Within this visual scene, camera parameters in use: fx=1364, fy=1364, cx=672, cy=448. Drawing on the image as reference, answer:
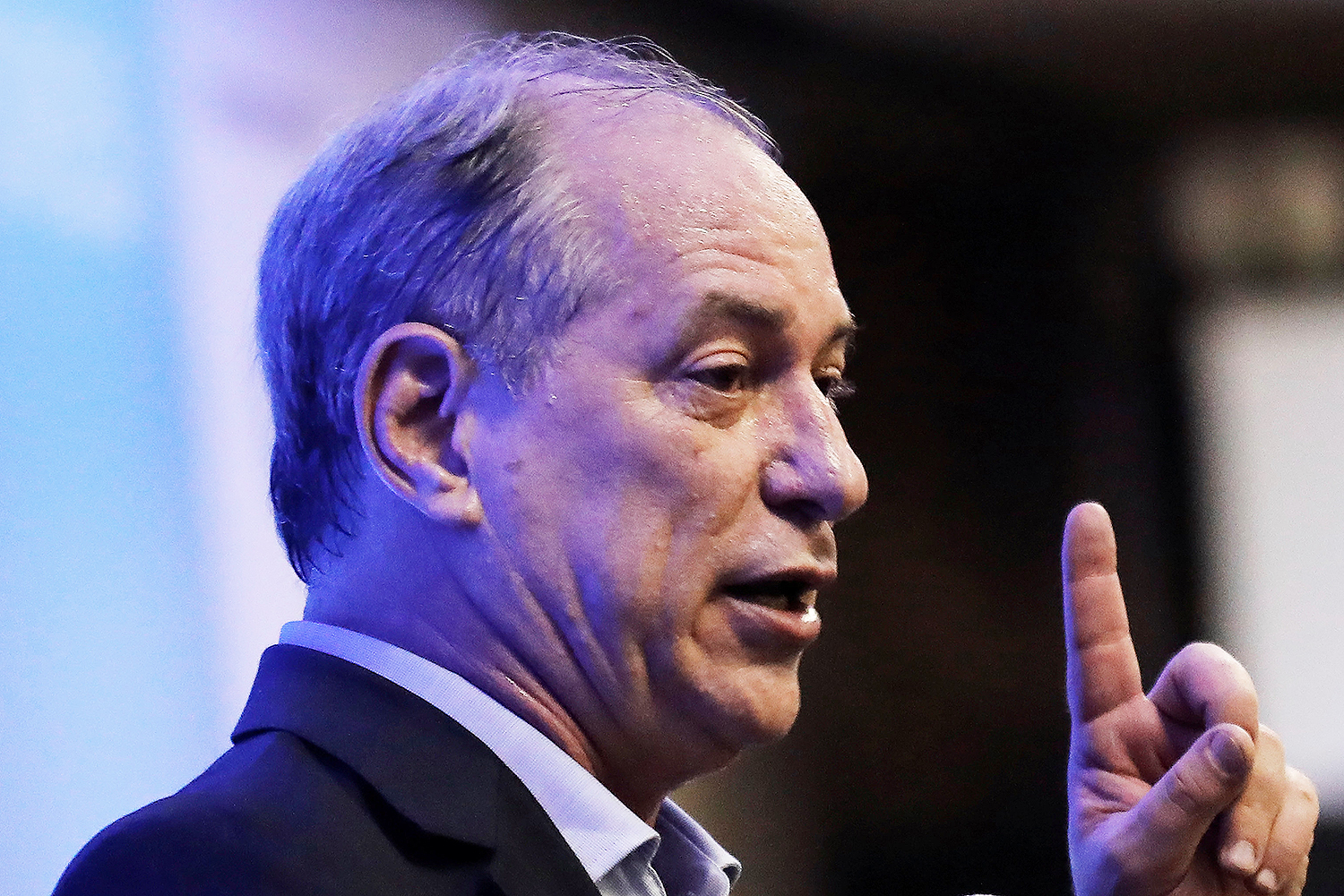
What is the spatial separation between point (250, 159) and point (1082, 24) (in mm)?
1833

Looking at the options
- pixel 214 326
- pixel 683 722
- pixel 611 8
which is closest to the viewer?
pixel 683 722

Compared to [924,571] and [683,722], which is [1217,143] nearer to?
[924,571]

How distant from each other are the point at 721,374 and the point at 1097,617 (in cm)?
47

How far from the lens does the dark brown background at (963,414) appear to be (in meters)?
2.56

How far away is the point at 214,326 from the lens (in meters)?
1.81

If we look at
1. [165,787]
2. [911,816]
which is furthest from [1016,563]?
[165,787]

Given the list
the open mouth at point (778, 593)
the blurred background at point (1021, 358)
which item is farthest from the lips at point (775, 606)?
the blurred background at point (1021, 358)

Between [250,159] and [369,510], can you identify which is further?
[250,159]

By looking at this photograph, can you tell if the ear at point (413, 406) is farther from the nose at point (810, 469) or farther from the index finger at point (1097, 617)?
the index finger at point (1097, 617)

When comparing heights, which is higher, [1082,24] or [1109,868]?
[1082,24]

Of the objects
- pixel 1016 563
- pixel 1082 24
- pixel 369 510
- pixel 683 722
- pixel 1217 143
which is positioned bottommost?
pixel 1016 563

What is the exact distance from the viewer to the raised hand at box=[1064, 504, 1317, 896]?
3.89ft

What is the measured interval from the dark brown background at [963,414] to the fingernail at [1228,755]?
1.42m

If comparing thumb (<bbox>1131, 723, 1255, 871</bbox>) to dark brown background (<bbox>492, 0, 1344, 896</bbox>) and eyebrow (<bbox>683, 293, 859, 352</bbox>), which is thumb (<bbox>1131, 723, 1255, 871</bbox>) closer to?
eyebrow (<bbox>683, 293, 859, 352</bbox>)
